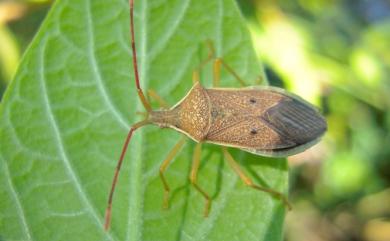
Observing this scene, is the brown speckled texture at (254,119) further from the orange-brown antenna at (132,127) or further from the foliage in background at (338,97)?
the foliage in background at (338,97)

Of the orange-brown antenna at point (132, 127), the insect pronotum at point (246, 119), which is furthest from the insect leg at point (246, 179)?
the orange-brown antenna at point (132, 127)

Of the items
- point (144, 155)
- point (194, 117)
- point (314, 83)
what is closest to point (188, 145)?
point (194, 117)

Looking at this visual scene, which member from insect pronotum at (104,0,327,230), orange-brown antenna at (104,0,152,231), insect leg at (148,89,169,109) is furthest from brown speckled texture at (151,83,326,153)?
orange-brown antenna at (104,0,152,231)

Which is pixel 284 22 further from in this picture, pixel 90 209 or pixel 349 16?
pixel 90 209

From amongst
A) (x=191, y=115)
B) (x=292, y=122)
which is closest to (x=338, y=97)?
(x=292, y=122)

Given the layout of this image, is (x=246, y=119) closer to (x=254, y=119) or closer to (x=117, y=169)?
(x=254, y=119)

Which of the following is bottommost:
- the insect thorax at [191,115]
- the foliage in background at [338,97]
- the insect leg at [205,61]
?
the foliage in background at [338,97]

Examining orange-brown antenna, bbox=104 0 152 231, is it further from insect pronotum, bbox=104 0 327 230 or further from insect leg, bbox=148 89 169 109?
insect pronotum, bbox=104 0 327 230
